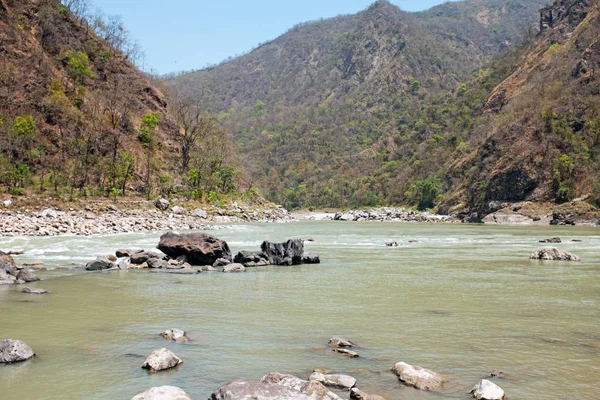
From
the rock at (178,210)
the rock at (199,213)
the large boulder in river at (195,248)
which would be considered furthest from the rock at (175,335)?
the rock at (199,213)

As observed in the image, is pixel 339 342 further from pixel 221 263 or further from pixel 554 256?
pixel 554 256

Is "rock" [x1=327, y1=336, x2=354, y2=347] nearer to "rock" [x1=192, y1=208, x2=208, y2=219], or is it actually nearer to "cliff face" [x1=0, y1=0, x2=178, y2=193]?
"cliff face" [x1=0, y1=0, x2=178, y2=193]

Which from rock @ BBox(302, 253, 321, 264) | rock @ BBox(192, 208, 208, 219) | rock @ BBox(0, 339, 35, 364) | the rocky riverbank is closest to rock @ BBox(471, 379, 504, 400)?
rock @ BBox(0, 339, 35, 364)

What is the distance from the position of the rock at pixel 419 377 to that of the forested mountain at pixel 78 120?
149 feet

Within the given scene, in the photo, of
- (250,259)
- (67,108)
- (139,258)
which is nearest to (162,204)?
(67,108)

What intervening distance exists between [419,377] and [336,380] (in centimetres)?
125

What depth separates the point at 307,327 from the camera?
36.6 feet

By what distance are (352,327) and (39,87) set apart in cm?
6228

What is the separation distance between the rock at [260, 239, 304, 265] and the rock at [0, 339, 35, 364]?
14.9 metres

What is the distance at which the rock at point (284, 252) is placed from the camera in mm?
23188

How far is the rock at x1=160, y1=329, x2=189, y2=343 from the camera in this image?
32.5ft

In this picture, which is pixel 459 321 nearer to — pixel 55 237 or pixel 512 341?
pixel 512 341

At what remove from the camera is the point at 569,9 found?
114 meters

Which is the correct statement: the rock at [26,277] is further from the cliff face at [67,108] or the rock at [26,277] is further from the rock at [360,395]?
the cliff face at [67,108]
